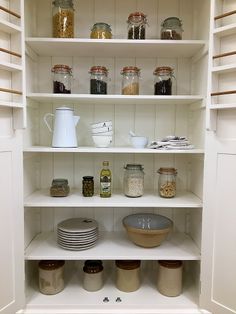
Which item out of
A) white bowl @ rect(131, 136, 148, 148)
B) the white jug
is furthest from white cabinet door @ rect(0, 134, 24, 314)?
white bowl @ rect(131, 136, 148, 148)

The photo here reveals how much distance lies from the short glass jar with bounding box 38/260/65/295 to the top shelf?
135 centimetres

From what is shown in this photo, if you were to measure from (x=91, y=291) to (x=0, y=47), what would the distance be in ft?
5.10

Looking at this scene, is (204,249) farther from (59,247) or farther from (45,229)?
(45,229)

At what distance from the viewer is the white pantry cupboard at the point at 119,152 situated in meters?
1.43

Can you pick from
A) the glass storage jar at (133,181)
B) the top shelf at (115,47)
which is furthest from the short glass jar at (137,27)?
the glass storage jar at (133,181)

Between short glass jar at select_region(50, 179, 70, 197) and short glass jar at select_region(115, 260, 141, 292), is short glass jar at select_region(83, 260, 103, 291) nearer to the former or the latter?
short glass jar at select_region(115, 260, 141, 292)

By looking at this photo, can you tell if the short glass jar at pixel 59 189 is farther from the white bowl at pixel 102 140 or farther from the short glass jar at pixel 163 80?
the short glass jar at pixel 163 80

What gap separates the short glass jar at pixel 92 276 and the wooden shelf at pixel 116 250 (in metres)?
0.13

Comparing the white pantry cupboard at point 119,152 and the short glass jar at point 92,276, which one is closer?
the white pantry cupboard at point 119,152

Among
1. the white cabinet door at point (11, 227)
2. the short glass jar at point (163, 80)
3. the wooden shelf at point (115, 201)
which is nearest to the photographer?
the white cabinet door at point (11, 227)

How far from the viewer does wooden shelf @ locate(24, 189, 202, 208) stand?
5.05ft

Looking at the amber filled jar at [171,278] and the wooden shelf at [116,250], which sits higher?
the wooden shelf at [116,250]

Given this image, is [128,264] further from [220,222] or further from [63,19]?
[63,19]

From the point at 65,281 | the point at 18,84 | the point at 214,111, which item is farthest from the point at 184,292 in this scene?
the point at 18,84
